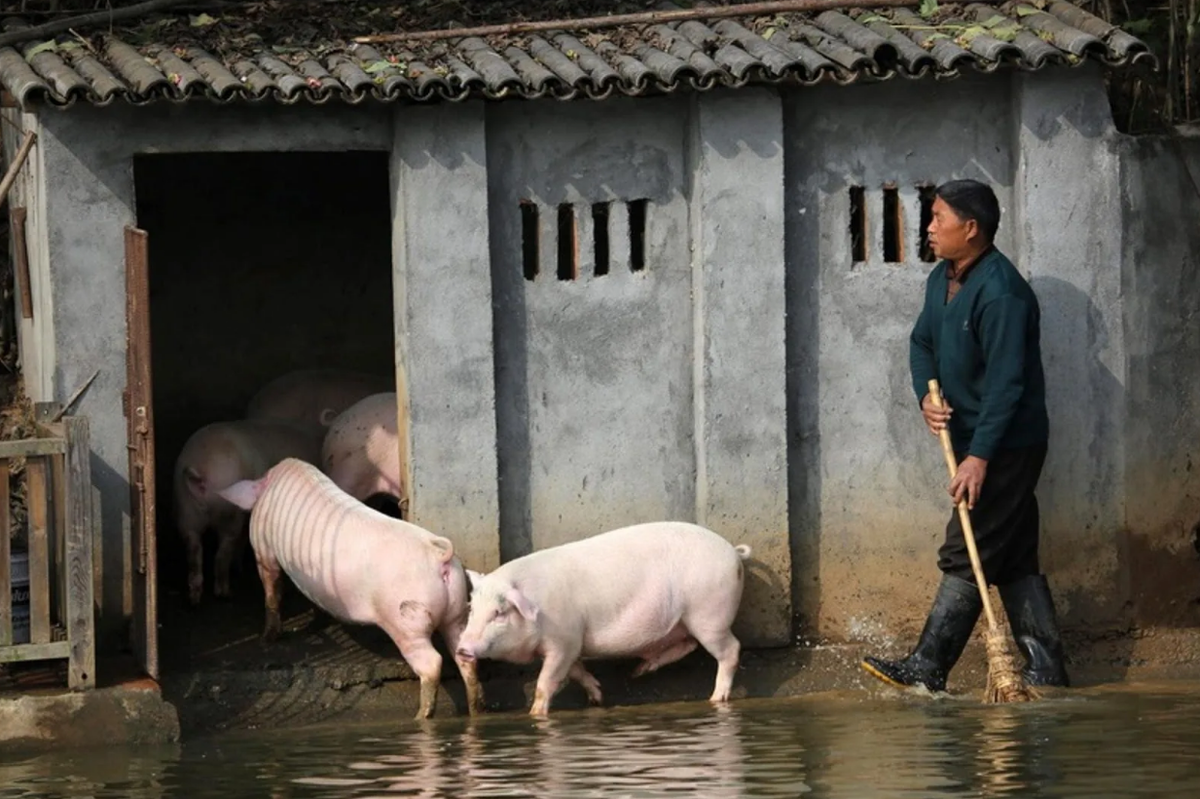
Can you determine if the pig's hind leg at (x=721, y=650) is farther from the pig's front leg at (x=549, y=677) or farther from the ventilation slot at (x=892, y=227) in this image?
the ventilation slot at (x=892, y=227)

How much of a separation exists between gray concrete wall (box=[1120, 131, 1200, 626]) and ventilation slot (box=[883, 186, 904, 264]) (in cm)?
102

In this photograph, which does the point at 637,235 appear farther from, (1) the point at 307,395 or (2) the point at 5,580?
(2) the point at 5,580

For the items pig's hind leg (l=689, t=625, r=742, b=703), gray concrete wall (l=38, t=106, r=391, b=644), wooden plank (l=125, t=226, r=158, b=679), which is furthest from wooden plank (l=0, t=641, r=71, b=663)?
pig's hind leg (l=689, t=625, r=742, b=703)

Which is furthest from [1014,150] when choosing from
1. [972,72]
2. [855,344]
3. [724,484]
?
[724,484]

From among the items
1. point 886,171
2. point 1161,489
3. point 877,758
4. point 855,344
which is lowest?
point 877,758

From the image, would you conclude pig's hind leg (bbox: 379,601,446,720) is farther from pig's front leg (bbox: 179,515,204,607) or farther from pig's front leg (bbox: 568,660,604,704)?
pig's front leg (bbox: 179,515,204,607)

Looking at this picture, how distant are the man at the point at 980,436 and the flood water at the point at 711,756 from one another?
26cm

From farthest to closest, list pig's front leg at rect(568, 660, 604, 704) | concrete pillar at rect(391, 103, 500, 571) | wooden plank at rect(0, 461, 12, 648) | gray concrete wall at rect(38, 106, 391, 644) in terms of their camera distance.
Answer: concrete pillar at rect(391, 103, 500, 571)
pig's front leg at rect(568, 660, 604, 704)
gray concrete wall at rect(38, 106, 391, 644)
wooden plank at rect(0, 461, 12, 648)

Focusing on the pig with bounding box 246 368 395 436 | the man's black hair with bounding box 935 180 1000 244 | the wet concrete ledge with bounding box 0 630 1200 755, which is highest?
the man's black hair with bounding box 935 180 1000 244

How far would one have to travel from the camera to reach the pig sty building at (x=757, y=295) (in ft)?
35.0

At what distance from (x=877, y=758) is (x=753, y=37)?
358 cm

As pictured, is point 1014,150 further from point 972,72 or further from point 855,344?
point 855,344

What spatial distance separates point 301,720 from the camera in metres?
10.2

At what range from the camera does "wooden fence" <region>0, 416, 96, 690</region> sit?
963cm
